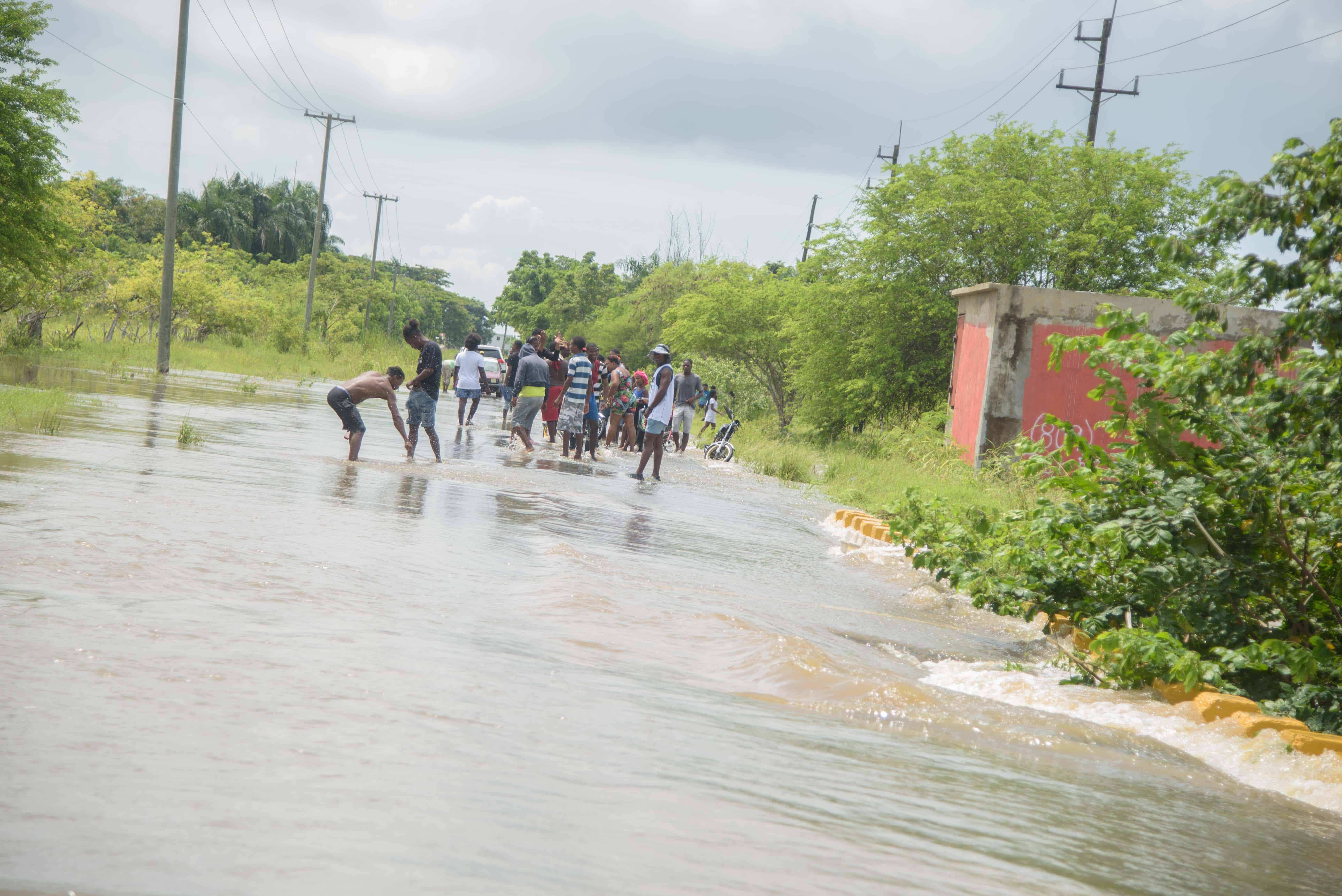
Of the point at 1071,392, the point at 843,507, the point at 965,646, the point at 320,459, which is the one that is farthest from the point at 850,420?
the point at 965,646

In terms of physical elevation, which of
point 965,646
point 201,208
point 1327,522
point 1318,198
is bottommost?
point 965,646

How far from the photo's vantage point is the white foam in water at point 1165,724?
15.3ft

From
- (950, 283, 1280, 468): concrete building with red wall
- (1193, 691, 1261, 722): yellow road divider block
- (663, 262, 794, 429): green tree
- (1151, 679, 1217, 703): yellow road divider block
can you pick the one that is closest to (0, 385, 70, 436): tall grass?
(1151, 679, 1217, 703): yellow road divider block

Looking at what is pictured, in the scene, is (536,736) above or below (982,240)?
below

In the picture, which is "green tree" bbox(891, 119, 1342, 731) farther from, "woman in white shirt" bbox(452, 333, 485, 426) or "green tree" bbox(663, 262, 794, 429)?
"green tree" bbox(663, 262, 794, 429)

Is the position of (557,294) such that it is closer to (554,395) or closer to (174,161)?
(174,161)

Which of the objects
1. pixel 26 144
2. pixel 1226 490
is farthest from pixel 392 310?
pixel 1226 490

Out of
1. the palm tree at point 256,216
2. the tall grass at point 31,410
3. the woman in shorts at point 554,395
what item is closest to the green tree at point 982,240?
the woman in shorts at point 554,395

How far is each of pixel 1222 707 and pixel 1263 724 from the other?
271 millimetres

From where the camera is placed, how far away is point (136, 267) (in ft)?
127

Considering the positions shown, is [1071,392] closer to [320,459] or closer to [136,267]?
[320,459]

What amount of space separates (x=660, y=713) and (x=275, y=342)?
4209 cm

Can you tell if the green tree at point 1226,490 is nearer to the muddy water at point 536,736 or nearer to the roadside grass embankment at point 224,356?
the muddy water at point 536,736

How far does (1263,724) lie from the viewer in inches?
199
